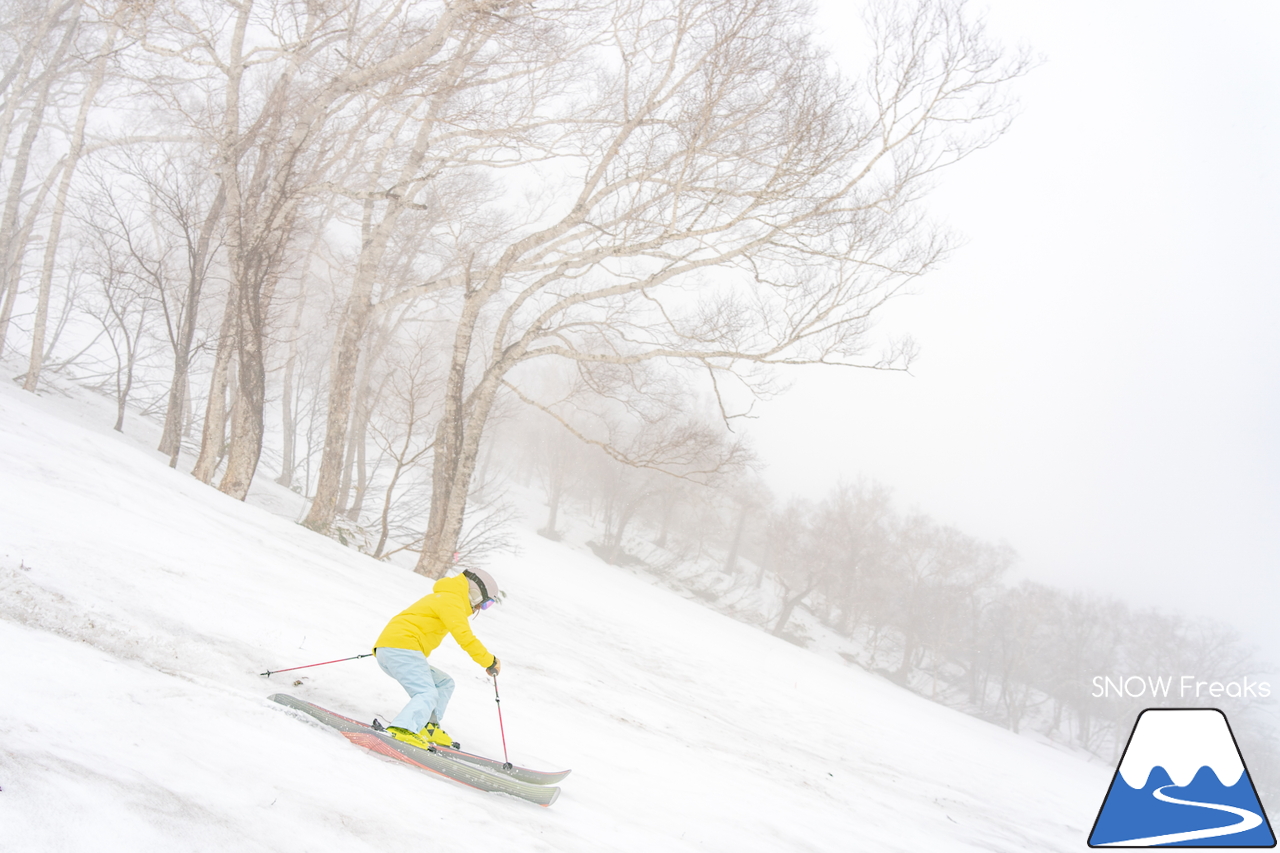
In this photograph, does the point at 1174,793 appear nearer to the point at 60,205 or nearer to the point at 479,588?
the point at 479,588

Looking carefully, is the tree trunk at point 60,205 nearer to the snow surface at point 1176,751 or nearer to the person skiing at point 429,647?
the person skiing at point 429,647

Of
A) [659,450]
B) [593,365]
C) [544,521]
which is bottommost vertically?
[544,521]

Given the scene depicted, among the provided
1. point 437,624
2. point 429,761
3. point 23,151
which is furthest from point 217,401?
point 429,761

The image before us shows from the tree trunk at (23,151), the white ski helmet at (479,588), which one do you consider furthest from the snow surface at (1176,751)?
the tree trunk at (23,151)

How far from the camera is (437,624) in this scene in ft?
14.5

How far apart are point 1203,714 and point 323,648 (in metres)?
8.55

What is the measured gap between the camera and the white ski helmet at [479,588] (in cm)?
445

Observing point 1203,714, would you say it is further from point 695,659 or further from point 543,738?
point 695,659

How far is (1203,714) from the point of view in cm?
659

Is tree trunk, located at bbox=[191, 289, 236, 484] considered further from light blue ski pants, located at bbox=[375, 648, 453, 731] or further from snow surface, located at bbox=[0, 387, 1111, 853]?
light blue ski pants, located at bbox=[375, 648, 453, 731]

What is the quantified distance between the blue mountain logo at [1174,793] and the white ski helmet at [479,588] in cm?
576

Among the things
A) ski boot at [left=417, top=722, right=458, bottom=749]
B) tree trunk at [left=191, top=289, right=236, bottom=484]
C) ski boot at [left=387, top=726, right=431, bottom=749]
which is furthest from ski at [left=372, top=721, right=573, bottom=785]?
tree trunk at [left=191, top=289, right=236, bottom=484]

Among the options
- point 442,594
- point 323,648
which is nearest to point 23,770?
point 442,594

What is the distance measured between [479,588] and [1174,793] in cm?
666
